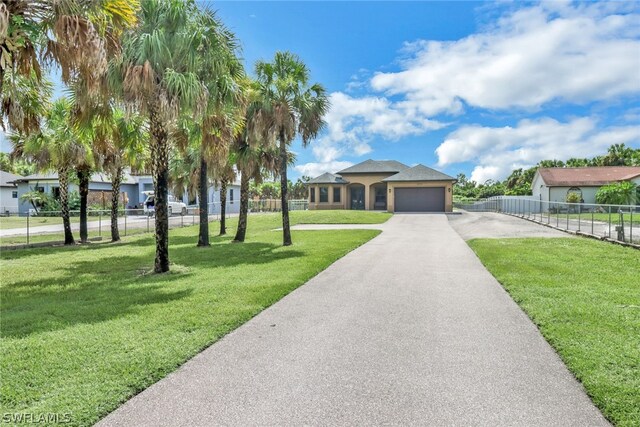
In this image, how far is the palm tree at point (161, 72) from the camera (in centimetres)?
927

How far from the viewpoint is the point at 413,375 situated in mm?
3887

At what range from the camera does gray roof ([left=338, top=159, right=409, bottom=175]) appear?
144ft

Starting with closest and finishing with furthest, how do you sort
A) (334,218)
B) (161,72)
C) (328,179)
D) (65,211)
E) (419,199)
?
(161,72)
(65,211)
(334,218)
(419,199)
(328,179)

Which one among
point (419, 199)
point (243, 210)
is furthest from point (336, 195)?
point (243, 210)

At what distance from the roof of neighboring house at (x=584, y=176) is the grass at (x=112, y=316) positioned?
1494 inches

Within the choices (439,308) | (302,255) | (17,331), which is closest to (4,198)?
(302,255)

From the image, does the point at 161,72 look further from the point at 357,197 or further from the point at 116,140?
the point at 357,197

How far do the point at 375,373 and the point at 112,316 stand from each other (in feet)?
13.7

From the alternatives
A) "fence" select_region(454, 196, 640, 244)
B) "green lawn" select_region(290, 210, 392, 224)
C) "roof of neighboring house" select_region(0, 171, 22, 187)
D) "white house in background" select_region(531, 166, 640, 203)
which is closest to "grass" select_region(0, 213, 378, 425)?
"fence" select_region(454, 196, 640, 244)

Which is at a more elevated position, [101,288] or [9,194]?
[9,194]

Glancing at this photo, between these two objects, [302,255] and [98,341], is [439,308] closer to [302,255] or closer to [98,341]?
[98,341]

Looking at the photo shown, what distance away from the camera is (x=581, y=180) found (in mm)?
41531

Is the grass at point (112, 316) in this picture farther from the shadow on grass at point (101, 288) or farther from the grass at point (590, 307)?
the grass at point (590, 307)

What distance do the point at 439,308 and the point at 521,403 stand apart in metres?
2.99
